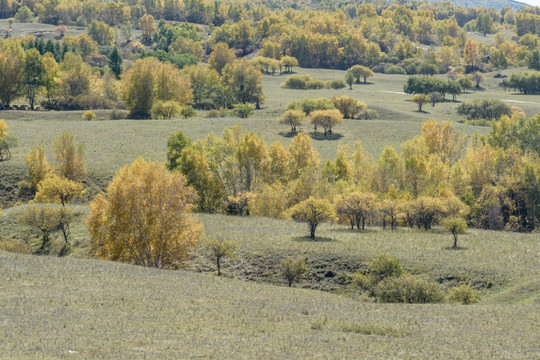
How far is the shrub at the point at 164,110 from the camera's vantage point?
6206 inches

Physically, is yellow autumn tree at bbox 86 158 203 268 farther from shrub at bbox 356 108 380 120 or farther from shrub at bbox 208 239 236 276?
shrub at bbox 356 108 380 120

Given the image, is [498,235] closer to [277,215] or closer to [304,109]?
[277,215]

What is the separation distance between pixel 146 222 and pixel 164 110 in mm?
93703

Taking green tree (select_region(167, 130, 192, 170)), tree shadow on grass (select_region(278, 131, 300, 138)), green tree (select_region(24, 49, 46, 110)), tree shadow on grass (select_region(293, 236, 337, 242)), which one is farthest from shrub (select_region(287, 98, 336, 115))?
tree shadow on grass (select_region(293, 236, 337, 242))

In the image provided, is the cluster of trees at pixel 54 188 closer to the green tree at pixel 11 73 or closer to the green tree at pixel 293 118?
the green tree at pixel 293 118

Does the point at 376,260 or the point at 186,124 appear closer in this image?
the point at 376,260

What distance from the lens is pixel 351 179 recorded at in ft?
332

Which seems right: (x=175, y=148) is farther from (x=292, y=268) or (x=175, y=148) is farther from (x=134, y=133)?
(x=292, y=268)

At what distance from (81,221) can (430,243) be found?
40667mm

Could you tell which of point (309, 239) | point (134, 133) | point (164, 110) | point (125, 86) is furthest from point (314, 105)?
point (309, 239)

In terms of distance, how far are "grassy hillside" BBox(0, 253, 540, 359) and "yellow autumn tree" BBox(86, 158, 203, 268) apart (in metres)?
13.2

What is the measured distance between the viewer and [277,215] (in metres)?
92.4

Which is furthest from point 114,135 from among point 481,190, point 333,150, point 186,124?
point 481,190

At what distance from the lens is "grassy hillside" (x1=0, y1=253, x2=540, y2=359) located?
32.6 metres
